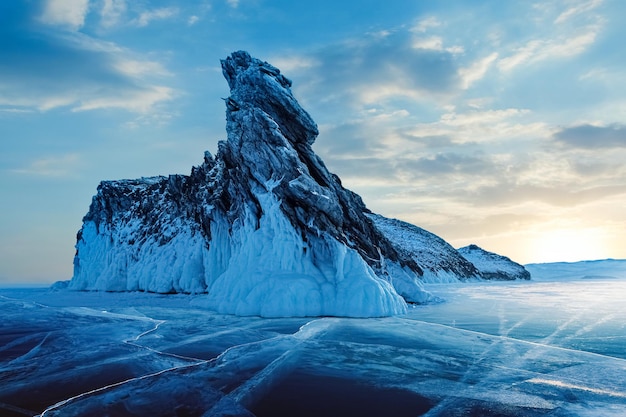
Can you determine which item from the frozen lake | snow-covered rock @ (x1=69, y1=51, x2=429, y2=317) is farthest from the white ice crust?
the frozen lake

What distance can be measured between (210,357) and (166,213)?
46.1 meters

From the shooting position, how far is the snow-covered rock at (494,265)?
115m

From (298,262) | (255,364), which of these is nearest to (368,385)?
Result: (255,364)

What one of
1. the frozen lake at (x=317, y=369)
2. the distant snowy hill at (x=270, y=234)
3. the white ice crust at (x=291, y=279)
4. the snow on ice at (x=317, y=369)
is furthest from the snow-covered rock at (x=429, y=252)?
the snow on ice at (x=317, y=369)

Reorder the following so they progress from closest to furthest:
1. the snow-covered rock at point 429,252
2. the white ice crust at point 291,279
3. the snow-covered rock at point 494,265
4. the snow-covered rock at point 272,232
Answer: the white ice crust at point 291,279, the snow-covered rock at point 272,232, the snow-covered rock at point 429,252, the snow-covered rock at point 494,265

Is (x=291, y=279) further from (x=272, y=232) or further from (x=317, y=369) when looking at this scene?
(x=317, y=369)

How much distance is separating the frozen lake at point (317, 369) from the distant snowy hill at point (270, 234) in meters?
3.92

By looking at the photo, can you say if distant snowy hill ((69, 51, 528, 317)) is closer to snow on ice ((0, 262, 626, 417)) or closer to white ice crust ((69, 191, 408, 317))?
white ice crust ((69, 191, 408, 317))

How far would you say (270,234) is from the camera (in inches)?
1028

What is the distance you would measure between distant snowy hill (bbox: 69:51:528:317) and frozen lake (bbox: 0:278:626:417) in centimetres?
392

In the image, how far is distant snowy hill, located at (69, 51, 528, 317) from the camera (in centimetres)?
2322

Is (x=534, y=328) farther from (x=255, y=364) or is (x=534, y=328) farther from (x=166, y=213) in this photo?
(x=166, y=213)

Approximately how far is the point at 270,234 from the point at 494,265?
4497 inches

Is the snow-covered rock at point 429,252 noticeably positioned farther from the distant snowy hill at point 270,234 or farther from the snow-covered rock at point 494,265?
the distant snowy hill at point 270,234
